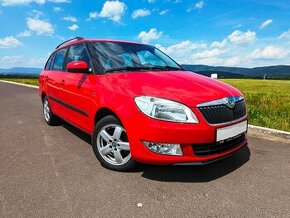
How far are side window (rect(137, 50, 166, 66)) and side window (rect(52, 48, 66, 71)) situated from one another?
1.68 m

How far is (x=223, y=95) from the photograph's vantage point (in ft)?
12.1

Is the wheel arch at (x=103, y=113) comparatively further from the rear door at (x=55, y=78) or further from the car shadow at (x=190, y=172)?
the rear door at (x=55, y=78)

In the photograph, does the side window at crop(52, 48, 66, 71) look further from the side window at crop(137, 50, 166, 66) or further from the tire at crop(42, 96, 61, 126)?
the side window at crop(137, 50, 166, 66)

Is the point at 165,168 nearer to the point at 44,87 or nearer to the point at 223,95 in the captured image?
the point at 223,95

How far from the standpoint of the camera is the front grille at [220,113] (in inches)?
133

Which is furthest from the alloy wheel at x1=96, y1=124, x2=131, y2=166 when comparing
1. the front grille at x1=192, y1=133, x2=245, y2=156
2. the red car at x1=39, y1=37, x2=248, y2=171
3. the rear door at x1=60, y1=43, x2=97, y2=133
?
the front grille at x1=192, y1=133, x2=245, y2=156

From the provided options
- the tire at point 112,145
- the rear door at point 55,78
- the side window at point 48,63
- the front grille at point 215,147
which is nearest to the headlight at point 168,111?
the front grille at point 215,147

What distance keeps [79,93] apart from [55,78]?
1458mm

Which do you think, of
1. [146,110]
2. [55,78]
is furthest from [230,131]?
[55,78]

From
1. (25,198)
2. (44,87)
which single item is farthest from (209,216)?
(44,87)

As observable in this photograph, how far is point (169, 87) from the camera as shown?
3.59 meters

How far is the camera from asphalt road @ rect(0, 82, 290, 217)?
2.98m

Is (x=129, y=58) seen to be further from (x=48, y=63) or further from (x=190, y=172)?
(x=48, y=63)

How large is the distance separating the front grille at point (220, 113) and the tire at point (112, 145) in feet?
3.34
